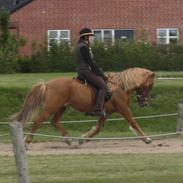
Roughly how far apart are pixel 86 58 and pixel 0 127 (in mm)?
5269

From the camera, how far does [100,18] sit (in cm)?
5494

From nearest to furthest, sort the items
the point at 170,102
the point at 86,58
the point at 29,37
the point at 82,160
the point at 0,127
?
the point at 82,160 < the point at 86,58 < the point at 0,127 < the point at 170,102 < the point at 29,37

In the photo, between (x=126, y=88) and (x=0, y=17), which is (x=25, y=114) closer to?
(x=126, y=88)

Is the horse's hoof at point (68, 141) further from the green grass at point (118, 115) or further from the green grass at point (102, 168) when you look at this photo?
the green grass at point (102, 168)

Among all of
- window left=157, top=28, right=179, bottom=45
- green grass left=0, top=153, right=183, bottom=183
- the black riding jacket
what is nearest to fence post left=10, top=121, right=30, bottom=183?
green grass left=0, top=153, right=183, bottom=183

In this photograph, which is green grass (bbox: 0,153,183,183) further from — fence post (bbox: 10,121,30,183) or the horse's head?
the horse's head

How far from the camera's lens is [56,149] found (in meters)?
17.9

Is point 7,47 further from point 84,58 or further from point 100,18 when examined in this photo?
point 84,58

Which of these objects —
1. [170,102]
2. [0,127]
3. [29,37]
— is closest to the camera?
[0,127]

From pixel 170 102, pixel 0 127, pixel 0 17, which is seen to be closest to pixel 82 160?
pixel 0 127

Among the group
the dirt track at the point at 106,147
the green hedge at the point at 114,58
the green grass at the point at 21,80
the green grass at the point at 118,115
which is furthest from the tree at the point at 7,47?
the dirt track at the point at 106,147

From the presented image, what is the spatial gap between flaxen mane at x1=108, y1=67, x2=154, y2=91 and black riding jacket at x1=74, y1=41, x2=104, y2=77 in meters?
0.69

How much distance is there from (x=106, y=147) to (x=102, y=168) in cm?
451

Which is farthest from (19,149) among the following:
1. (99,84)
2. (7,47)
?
(7,47)
